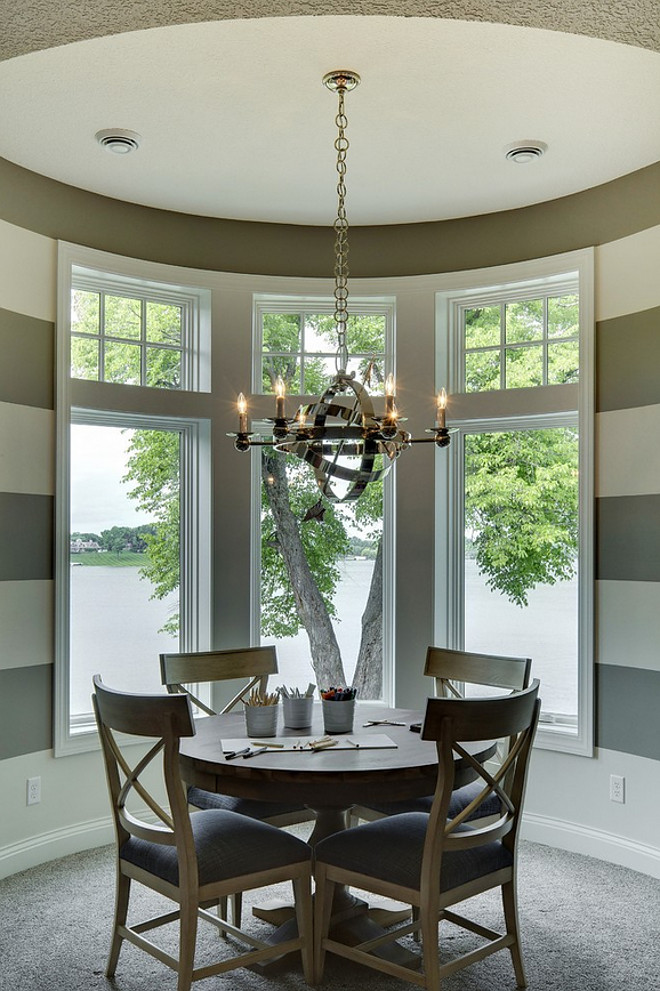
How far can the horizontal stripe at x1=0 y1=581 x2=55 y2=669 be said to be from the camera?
3.76 meters

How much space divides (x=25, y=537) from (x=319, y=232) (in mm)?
2145

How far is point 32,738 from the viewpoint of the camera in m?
3.87

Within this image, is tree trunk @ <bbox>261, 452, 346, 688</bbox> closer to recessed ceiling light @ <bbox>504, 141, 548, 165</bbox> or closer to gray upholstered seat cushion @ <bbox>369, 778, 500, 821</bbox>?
gray upholstered seat cushion @ <bbox>369, 778, 500, 821</bbox>

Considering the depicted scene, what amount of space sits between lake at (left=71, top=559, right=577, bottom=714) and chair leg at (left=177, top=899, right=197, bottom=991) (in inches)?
72.3

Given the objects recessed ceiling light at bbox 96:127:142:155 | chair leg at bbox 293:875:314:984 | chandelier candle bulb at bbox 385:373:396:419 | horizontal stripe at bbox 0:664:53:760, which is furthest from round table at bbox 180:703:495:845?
recessed ceiling light at bbox 96:127:142:155

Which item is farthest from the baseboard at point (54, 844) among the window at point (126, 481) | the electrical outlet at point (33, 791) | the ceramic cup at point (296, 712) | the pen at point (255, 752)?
the pen at point (255, 752)

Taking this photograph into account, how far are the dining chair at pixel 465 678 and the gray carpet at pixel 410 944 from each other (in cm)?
45

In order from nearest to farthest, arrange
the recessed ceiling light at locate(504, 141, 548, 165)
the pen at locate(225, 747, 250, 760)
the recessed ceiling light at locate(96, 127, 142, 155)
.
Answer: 1. the pen at locate(225, 747, 250, 760)
2. the recessed ceiling light at locate(96, 127, 142, 155)
3. the recessed ceiling light at locate(504, 141, 548, 165)

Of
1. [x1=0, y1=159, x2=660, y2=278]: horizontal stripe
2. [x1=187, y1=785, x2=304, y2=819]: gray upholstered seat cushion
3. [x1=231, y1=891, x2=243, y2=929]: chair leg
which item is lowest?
[x1=231, y1=891, x2=243, y2=929]: chair leg

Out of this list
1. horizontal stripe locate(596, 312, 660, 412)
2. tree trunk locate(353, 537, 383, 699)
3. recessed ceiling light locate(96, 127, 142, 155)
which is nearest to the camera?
recessed ceiling light locate(96, 127, 142, 155)

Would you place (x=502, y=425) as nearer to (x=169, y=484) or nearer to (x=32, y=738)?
(x=169, y=484)

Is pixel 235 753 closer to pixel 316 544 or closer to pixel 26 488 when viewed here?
pixel 26 488

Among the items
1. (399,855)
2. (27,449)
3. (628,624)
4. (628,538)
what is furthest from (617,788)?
(27,449)

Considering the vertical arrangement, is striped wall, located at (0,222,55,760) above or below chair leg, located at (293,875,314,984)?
above
